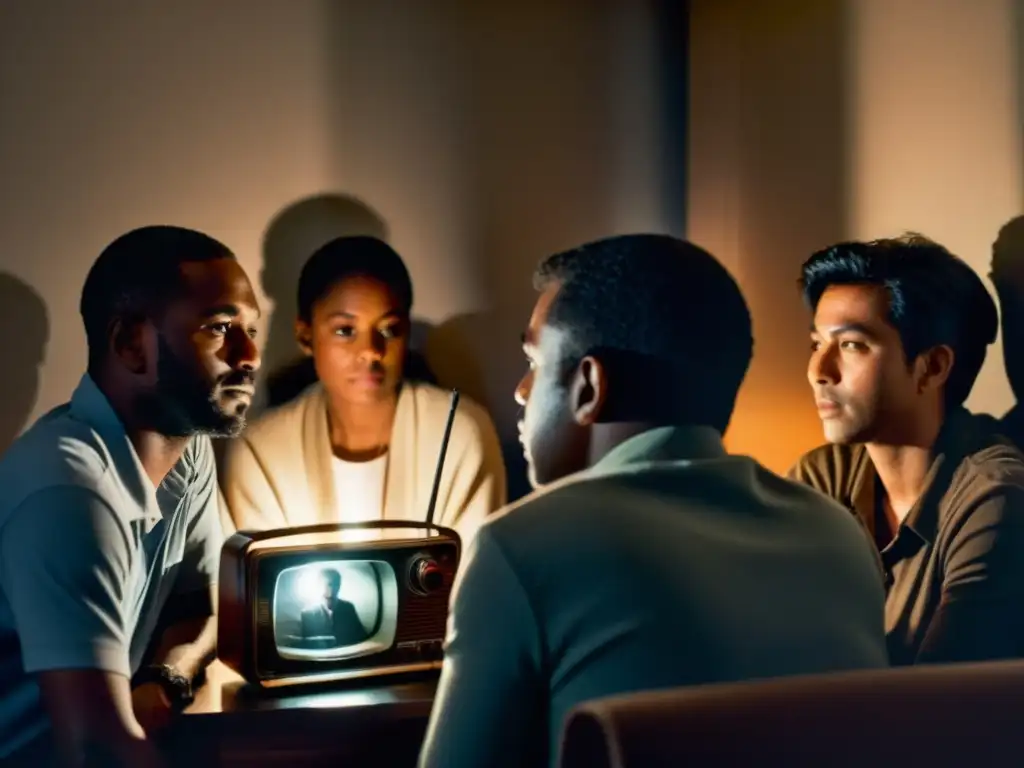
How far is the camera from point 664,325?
1271mm

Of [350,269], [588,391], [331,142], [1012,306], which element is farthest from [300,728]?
[1012,306]

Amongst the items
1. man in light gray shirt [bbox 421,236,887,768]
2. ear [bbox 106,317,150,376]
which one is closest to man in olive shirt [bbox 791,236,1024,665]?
man in light gray shirt [bbox 421,236,887,768]

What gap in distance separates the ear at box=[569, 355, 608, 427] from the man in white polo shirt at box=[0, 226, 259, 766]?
0.54 meters

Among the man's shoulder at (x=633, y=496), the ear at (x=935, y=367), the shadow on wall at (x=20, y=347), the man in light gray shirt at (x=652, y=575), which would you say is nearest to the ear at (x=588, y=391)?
the man in light gray shirt at (x=652, y=575)

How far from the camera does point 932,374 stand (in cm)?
160

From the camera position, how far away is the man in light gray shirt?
1.08m

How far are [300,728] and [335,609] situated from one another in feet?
0.55

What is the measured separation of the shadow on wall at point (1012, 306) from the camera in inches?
61.6

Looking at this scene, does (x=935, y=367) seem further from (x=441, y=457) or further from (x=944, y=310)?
(x=441, y=457)

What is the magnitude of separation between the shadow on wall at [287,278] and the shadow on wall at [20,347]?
0.33 meters

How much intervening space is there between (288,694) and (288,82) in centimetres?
94

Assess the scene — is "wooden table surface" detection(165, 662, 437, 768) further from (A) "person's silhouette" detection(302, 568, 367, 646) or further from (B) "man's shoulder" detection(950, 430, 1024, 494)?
(B) "man's shoulder" detection(950, 430, 1024, 494)

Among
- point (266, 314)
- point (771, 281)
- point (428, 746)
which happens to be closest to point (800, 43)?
point (771, 281)

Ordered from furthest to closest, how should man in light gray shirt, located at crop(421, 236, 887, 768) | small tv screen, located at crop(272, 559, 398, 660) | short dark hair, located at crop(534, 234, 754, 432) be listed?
1. small tv screen, located at crop(272, 559, 398, 660)
2. short dark hair, located at crop(534, 234, 754, 432)
3. man in light gray shirt, located at crop(421, 236, 887, 768)
